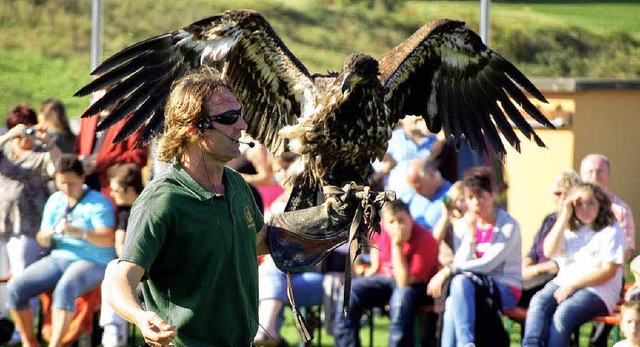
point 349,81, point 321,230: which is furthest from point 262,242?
point 349,81

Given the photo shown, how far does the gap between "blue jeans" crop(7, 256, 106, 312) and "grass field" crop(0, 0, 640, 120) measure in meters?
10.1

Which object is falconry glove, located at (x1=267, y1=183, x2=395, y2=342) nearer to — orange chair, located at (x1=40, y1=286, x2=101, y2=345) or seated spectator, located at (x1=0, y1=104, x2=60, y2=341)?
orange chair, located at (x1=40, y1=286, x2=101, y2=345)

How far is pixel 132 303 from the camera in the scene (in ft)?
11.1

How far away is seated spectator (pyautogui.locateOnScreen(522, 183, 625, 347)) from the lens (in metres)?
6.93

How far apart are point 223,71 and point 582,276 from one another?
245 cm

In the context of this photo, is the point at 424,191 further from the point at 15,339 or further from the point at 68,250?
the point at 15,339

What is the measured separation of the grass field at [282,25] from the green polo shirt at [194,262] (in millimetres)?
14412

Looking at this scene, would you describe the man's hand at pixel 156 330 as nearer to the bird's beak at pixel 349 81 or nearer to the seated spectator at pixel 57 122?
the bird's beak at pixel 349 81

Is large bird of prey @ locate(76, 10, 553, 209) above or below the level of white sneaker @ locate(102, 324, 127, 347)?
above

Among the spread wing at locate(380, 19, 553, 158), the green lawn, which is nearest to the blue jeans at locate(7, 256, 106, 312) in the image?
the green lawn

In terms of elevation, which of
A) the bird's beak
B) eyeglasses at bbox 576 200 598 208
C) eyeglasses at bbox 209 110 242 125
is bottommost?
eyeglasses at bbox 576 200 598 208

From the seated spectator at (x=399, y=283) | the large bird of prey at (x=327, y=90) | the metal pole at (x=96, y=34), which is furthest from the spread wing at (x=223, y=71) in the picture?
the metal pole at (x=96, y=34)

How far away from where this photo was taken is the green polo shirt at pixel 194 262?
3.62 m

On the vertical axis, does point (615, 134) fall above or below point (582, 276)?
above
